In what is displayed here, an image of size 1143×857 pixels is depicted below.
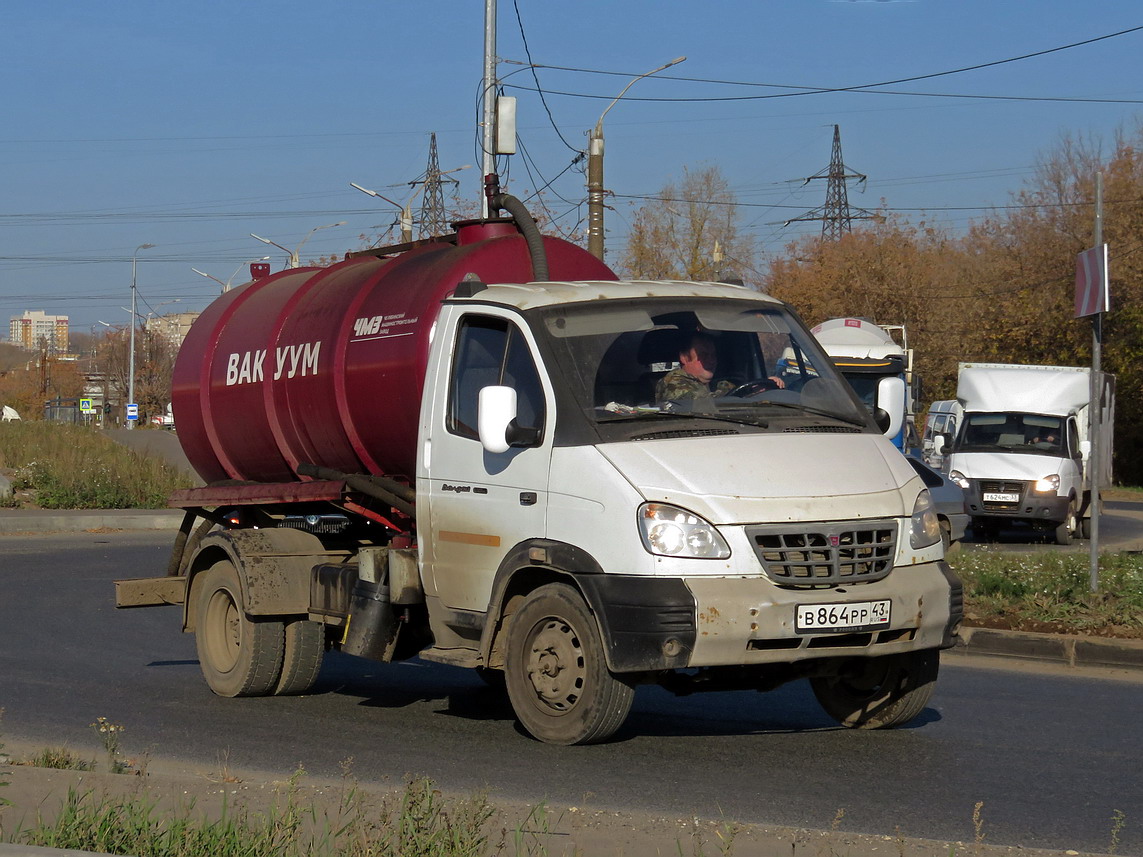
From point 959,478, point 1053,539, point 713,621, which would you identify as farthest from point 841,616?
point 1053,539

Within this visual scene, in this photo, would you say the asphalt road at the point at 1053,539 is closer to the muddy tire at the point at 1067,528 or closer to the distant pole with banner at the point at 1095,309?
the muddy tire at the point at 1067,528

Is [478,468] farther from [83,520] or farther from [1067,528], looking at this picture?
[1067,528]

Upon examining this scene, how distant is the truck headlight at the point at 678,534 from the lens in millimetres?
6535

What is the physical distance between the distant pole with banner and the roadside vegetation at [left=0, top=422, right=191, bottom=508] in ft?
60.0

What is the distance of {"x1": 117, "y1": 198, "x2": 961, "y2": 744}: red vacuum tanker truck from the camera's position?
6582 mm

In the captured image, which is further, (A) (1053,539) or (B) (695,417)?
(A) (1053,539)

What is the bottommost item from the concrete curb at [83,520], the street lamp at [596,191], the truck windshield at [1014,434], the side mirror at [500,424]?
the concrete curb at [83,520]

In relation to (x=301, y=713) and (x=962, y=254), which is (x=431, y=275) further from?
(x=962, y=254)

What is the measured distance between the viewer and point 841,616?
6.61 metres

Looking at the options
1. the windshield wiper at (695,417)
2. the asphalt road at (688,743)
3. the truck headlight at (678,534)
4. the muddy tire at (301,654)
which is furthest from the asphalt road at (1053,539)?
the truck headlight at (678,534)

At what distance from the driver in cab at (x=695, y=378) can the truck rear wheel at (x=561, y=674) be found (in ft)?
3.57

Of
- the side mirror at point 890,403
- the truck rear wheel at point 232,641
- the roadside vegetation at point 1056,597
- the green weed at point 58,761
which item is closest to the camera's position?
the green weed at point 58,761

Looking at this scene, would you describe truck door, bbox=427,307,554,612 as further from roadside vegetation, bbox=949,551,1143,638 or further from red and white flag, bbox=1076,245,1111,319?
red and white flag, bbox=1076,245,1111,319

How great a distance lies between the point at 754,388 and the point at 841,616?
134cm
